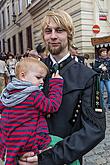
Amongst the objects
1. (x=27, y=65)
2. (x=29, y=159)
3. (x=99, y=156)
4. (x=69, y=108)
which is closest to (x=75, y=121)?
(x=69, y=108)

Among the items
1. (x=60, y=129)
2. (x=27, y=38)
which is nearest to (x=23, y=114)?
(x=60, y=129)

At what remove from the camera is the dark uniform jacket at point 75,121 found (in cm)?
143

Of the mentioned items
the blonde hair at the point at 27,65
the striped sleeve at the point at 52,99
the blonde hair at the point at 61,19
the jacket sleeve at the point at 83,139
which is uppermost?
the blonde hair at the point at 61,19

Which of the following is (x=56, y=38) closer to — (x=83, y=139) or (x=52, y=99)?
(x=52, y=99)

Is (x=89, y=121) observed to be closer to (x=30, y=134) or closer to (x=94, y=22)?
(x=30, y=134)

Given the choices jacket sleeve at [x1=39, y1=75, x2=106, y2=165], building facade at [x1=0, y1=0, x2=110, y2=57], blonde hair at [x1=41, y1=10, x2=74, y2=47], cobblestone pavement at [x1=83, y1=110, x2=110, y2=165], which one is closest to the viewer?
jacket sleeve at [x1=39, y1=75, x2=106, y2=165]

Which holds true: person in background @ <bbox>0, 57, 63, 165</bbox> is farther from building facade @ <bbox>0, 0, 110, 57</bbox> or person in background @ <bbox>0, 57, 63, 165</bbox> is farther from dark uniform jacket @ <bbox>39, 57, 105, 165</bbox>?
building facade @ <bbox>0, 0, 110, 57</bbox>

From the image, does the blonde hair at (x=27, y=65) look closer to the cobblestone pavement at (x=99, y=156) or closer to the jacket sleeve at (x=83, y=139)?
the jacket sleeve at (x=83, y=139)

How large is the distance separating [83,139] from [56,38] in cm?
67

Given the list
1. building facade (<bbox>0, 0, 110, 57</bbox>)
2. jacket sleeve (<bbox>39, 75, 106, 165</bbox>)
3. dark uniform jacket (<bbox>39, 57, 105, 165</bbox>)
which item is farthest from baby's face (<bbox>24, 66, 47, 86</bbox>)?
building facade (<bbox>0, 0, 110, 57</bbox>)

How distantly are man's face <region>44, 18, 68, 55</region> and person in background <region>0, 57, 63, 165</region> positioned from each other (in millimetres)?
191

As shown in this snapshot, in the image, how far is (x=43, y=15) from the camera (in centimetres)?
1691

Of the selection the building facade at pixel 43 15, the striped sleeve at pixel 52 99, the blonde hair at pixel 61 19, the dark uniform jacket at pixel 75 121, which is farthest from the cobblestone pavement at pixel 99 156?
the building facade at pixel 43 15

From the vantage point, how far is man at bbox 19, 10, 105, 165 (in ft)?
4.70
